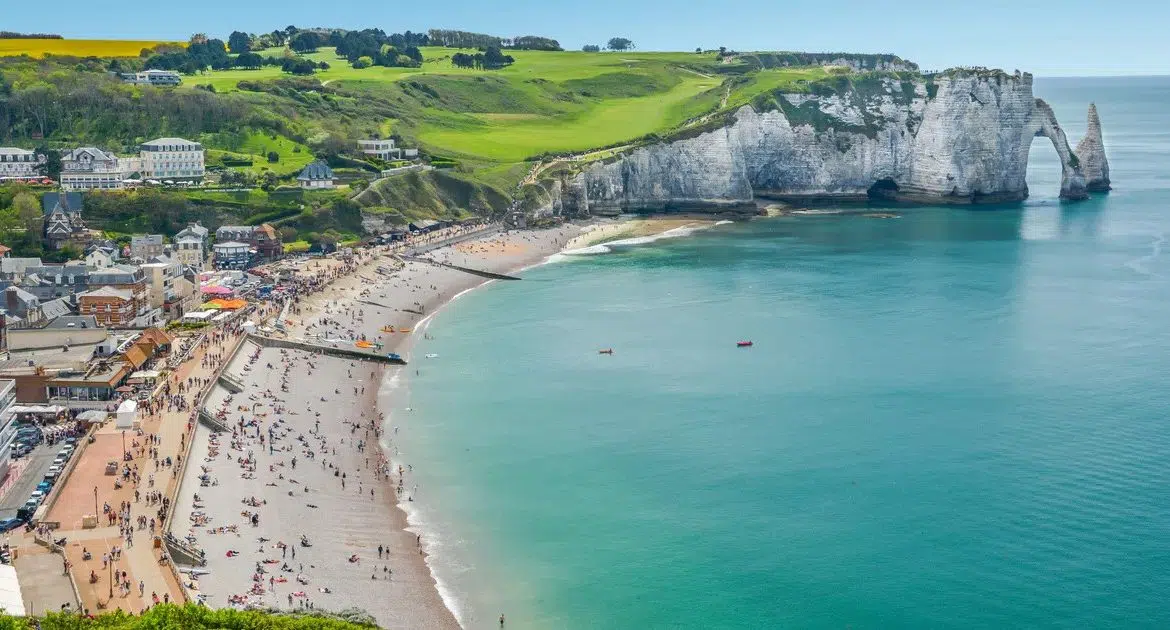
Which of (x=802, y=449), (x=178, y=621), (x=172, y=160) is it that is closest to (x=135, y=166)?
(x=172, y=160)

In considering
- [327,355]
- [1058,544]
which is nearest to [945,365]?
[1058,544]

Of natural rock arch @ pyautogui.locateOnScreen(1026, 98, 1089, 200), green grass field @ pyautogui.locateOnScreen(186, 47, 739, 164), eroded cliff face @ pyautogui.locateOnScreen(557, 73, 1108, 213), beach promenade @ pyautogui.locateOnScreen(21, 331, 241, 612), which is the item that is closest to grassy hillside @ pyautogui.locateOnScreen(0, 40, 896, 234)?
green grass field @ pyautogui.locateOnScreen(186, 47, 739, 164)

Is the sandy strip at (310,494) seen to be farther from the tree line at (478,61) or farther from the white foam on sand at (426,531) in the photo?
the tree line at (478,61)

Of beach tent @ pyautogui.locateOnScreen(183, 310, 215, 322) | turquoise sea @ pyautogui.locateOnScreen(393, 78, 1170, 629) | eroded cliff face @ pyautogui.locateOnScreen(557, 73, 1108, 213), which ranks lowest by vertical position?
turquoise sea @ pyautogui.locateOnScreen(393, 78, 1170, 629)

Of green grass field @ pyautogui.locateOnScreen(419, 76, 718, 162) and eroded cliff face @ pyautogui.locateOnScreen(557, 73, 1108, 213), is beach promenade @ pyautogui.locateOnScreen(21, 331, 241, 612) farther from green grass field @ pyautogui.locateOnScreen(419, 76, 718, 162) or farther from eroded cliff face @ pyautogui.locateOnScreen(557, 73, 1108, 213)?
eroded cliff face @ pyautogui.locateOnScreen(557, 73, 1108, 213)

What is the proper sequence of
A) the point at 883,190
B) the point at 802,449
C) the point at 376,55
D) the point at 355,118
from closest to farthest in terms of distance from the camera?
the point at 802,449
the point at 355,118
the point at 883,190
the point at 376,55

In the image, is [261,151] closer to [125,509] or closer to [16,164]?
[16,164]
